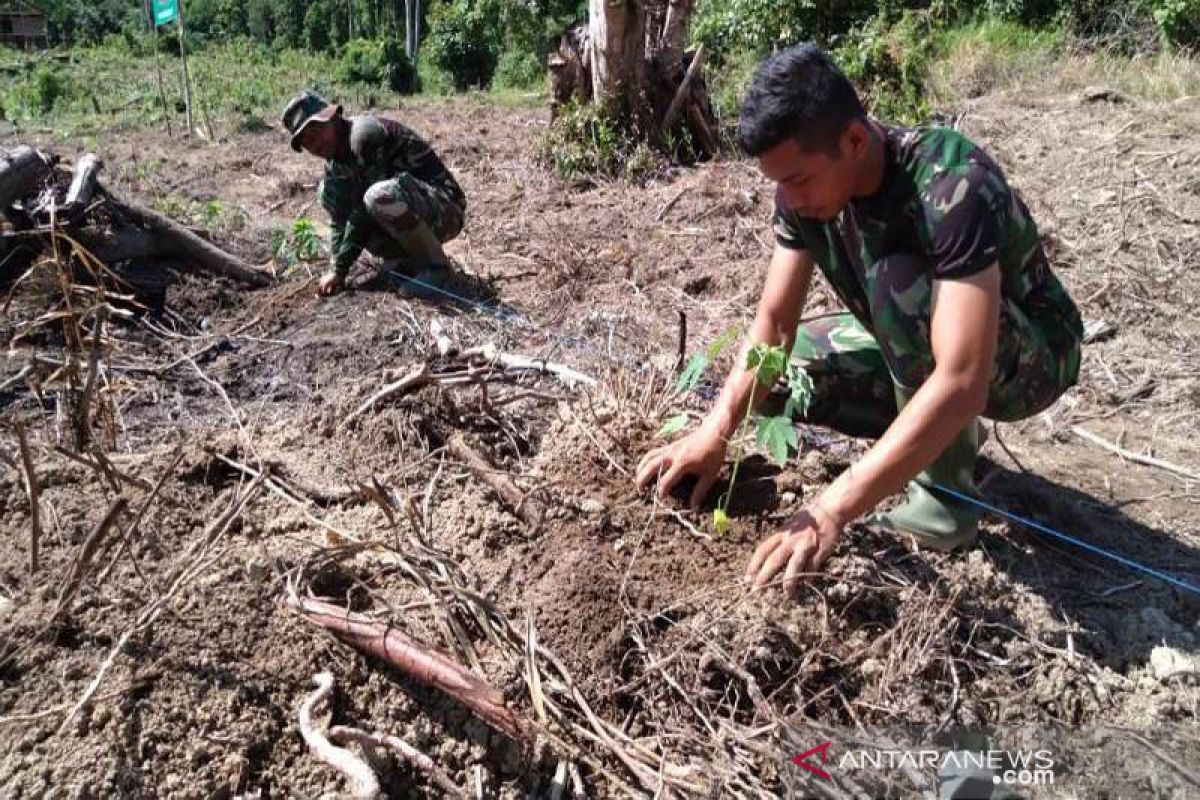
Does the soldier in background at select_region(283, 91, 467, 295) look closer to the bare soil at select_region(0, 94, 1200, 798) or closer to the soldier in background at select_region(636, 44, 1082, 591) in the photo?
the bare soil at select_region(0, 94, 1200, 798)

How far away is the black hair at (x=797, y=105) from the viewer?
5.98 ft

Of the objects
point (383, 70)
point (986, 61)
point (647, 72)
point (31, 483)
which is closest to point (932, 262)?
point (31, 483)

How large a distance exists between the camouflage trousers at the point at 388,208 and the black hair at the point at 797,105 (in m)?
2.90

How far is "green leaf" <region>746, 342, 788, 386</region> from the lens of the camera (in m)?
1.99

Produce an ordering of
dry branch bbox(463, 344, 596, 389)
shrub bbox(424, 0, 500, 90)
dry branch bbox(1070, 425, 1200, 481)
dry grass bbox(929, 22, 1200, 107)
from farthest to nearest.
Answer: shrub bbox(424, 0, 500, 90) → dry grass bbox(929, 22, 1200, 107) → dry branch bbox(463, 344, 596, 389) → dry branch bbox(1070, 425, 1200, 481)

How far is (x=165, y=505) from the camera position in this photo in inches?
92.3

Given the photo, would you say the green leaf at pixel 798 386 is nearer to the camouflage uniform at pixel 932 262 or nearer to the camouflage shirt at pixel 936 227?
the camouflage uniform at pixel 932 262

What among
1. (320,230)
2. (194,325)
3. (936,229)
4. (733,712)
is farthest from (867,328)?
(320,230)

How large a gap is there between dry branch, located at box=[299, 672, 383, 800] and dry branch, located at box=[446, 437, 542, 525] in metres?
0.64

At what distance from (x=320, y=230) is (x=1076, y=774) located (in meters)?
5.34

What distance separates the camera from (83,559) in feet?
5.59

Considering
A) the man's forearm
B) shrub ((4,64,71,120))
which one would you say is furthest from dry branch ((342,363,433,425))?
shrub ((4,64,71,120))

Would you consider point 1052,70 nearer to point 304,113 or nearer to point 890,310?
point 304,113

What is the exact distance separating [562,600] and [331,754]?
1.95 ft
